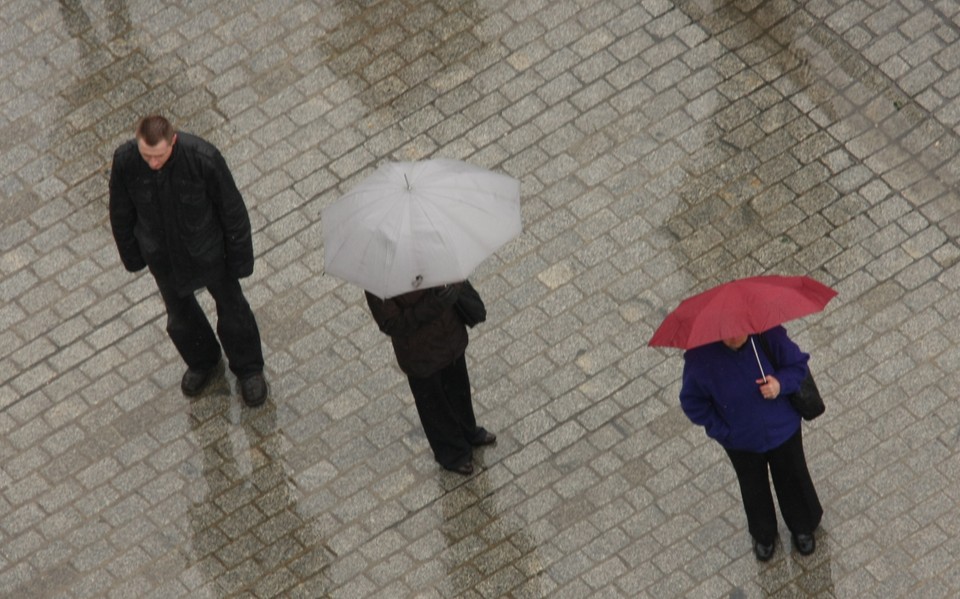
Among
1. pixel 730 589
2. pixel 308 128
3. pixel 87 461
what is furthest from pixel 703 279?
pixel 87 461

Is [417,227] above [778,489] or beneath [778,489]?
above

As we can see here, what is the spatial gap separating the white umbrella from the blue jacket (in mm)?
1106

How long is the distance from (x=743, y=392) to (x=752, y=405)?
3.6 inches

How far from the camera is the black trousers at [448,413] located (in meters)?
9.42

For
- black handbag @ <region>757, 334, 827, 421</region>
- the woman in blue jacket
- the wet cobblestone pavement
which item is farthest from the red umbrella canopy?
the wet cobblestone pavement

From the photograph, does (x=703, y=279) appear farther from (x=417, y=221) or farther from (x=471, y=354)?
(x=417, y=221)

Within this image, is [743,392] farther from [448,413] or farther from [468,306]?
[448,413]

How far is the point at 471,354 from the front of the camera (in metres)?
10.3

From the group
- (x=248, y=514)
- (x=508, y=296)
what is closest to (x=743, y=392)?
(x=508, y=296)

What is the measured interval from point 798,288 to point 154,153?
3.15 m

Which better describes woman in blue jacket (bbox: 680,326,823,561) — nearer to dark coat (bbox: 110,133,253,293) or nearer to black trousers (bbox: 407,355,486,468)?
black trousers (bbox: 407,355,486,468)

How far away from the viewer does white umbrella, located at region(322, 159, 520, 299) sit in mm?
8562

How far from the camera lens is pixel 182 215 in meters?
9.40

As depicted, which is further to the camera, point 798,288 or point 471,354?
Result: point 471,354
